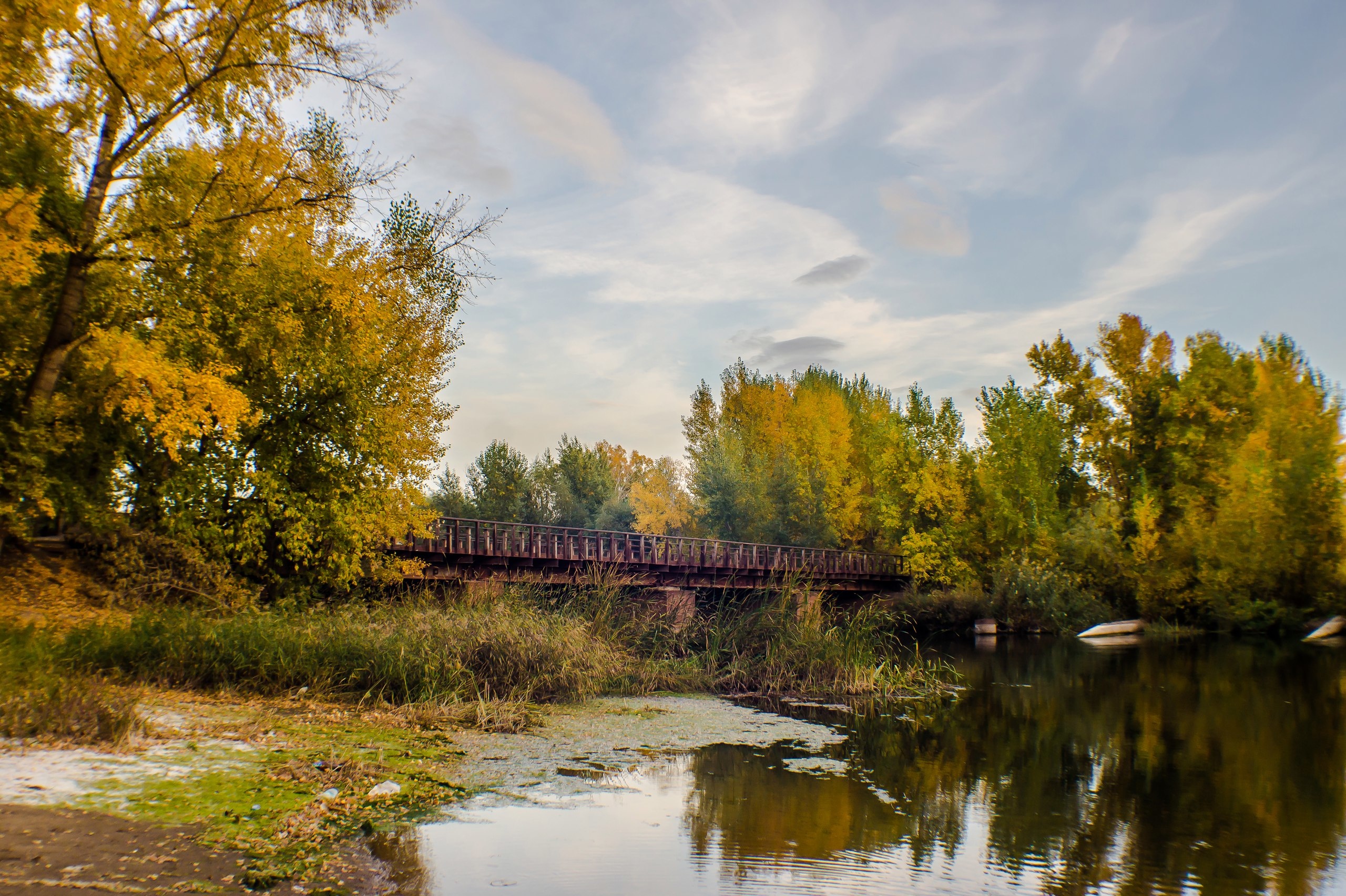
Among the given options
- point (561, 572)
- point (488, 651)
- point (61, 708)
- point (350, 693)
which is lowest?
point (350, 693)

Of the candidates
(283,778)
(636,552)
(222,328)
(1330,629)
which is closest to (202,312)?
(222,328)

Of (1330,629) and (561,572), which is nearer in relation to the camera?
(561,572)

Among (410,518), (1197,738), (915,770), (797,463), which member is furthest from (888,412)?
(915,770)

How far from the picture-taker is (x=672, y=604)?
25547 millimetres

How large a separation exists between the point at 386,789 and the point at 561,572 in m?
22.1

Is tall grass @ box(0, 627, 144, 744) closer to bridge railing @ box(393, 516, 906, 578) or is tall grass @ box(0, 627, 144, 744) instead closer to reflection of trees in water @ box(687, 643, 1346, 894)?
reflection of trees in water @ box(687, 643, 1346, 894)

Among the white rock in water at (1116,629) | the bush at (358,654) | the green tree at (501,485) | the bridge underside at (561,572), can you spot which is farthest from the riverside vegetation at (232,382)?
the green tree at (501,485)

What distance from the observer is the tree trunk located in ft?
48.9

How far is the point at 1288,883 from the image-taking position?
22.5 feet

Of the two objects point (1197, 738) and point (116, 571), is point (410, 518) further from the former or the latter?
point (1197, 738)

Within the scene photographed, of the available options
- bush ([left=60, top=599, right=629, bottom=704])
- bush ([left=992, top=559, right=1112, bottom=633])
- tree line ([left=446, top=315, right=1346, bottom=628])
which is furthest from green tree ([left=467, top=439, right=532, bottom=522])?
bush ([left=60, top=599, right=629, bottom=704])

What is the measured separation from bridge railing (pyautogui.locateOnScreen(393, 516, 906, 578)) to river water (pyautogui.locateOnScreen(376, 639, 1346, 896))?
682 centimetres

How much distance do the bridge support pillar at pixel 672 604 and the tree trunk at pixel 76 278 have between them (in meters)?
12.1

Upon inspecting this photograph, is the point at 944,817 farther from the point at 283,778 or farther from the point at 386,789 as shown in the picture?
the point at 283,778
